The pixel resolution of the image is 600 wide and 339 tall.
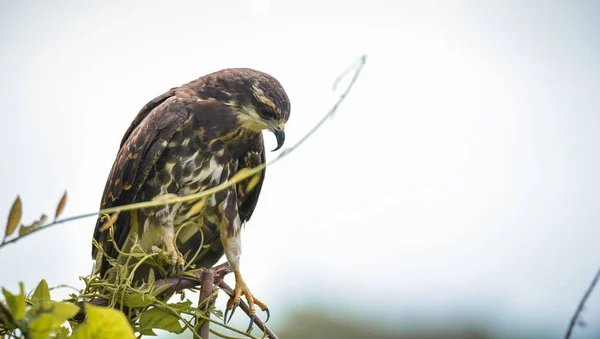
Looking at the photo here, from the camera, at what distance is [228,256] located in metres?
4.27

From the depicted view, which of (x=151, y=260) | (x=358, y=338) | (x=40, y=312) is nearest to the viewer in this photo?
(x=40, y=312)

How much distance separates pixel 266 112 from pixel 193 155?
1.60 feet

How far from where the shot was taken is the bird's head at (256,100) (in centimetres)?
417

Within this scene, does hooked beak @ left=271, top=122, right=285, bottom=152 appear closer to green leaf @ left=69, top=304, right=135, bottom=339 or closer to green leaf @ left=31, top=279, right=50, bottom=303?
green leaf @ left=31, top=279, right=50, bottom=303

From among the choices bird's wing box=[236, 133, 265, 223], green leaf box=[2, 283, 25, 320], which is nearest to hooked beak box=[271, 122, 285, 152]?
bird's wing box=[236, 133, 265, 223]

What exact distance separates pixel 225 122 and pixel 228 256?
0.79 meters

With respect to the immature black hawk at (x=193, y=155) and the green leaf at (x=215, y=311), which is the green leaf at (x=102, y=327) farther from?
the immature black hawk at (x=193, y=155)

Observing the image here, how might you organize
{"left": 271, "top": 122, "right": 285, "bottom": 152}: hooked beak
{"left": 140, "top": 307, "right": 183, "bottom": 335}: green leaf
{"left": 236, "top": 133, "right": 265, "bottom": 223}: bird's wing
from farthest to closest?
{"left": 236, "top": 133, "right": 265, "bottom": 223}: bird's wing, {"left": 271, "top": 122, "right": 285, "bottom": 152}: hooked beak, {"left": 140, "top": 307, "right": 183, "bottom": 335}: green leaf

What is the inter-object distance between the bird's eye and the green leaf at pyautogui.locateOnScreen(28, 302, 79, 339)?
2.84 metres

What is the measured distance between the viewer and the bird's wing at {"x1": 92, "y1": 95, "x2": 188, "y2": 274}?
4082mm

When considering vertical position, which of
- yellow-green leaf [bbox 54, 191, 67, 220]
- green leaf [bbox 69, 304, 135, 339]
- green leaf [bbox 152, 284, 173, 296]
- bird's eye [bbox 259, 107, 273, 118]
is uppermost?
bird's eye [bbox 259, 107, 273, 118]

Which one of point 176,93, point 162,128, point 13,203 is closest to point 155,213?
point 162,128

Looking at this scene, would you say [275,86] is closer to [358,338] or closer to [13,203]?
[13,203]

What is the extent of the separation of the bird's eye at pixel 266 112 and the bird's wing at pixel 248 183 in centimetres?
22
